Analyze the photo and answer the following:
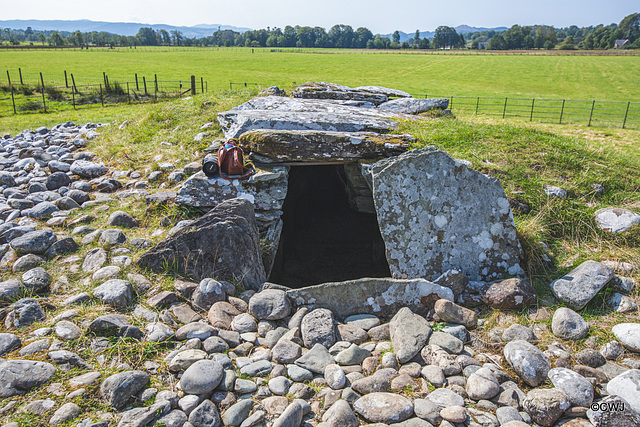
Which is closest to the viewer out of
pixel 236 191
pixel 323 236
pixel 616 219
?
pixel 616 219

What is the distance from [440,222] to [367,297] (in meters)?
1.57

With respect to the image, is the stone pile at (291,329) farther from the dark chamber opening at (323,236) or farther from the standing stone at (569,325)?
the dark chamber opening at (323,236)

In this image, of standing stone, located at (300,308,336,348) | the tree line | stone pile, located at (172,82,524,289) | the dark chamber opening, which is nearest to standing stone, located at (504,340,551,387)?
stone pile, located at (172,82,524,289)

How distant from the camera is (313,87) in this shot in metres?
11.2

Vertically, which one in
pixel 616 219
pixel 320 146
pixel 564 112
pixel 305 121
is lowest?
pixel 616 219

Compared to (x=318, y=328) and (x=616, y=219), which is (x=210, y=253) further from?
(x=616, y=219)

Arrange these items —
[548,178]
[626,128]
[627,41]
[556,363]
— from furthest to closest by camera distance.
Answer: [627,41]
[626,128]
[548,178]
[556,363]

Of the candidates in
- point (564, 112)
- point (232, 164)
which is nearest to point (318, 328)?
point (232, 164)

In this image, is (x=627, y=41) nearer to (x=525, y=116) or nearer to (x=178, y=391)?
(x=525, y=116)

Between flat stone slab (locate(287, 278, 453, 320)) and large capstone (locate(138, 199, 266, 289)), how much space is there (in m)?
0.91

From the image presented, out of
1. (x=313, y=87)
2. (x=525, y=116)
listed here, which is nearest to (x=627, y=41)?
(x=525, y=116)

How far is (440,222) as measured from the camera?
5.36 metres

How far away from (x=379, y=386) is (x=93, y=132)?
1195 centimetres

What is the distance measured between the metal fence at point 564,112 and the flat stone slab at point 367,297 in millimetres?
20155
